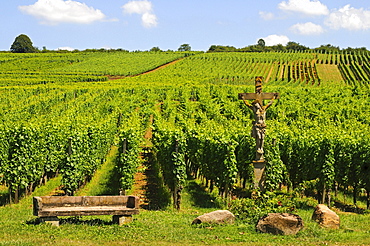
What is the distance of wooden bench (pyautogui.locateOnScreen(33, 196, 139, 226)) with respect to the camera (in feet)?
37.1

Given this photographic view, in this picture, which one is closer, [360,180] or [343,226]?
[343,226]

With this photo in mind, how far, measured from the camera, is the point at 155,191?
19594 millimetres

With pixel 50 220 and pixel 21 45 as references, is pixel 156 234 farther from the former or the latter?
pixel 21 45

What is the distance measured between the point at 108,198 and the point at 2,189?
8974 millimetres

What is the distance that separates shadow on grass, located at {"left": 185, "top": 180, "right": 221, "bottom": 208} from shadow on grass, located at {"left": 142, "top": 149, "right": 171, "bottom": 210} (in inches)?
40.6

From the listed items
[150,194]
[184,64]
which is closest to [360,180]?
[150,194]

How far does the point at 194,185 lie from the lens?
21016mm

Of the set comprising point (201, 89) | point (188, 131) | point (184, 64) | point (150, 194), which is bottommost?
point (150, 194)

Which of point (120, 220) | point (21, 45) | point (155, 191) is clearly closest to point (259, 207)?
point (120, 220)

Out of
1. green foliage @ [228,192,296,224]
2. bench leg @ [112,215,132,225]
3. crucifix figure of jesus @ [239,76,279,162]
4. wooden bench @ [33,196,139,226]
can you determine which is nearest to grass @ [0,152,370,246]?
bench leg @ [112,215,132,225]

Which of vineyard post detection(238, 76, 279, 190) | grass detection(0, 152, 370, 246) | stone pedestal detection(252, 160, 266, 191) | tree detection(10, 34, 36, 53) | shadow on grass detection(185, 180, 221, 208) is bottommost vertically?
shadow on grass detection(185, 180, 221, 208)

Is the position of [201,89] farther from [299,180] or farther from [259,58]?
[259,58]

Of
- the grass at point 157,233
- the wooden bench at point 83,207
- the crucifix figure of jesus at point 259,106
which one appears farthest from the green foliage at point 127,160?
the crucifix figure of jesus at point 259,106

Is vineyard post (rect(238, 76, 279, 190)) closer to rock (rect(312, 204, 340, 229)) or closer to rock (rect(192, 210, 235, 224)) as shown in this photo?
rock (rect(312, 204, 340, 229))
